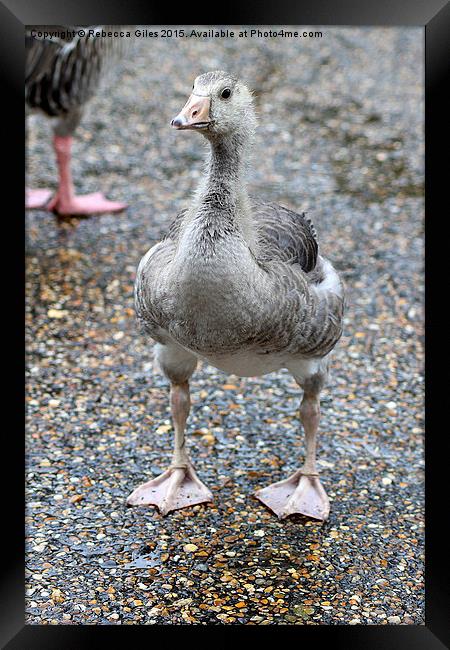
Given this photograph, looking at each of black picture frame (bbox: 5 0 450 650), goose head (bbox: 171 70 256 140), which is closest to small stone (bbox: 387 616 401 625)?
black picture frame (bbox: 5 0 450 650)

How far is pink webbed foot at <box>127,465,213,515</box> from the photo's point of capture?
390 cm

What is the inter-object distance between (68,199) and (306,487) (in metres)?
3.44

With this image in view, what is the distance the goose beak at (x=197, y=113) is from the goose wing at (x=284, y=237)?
2.08 ft

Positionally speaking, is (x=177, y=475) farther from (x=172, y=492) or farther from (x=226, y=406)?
(x=226, y=406)

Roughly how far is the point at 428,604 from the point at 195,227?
5.05ft

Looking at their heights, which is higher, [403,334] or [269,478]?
[403,334]

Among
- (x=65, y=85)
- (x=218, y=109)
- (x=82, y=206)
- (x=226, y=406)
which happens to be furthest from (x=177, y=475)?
(x=65, y=85)

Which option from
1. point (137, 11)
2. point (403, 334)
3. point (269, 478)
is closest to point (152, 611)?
point (269, 478)

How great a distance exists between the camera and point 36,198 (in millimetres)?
6625

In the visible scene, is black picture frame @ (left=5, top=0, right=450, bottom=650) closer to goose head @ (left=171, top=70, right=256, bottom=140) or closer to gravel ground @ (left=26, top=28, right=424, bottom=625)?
goose head @ (left=171, top=70, right=256, bottom=140)

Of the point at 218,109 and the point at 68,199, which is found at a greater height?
the point at 68,199

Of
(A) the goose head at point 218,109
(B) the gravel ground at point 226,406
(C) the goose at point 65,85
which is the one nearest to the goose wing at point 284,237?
(B) the gravel ground at point 226,406

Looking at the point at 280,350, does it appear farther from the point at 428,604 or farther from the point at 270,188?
the point at 270,188

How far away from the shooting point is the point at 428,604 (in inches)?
116
